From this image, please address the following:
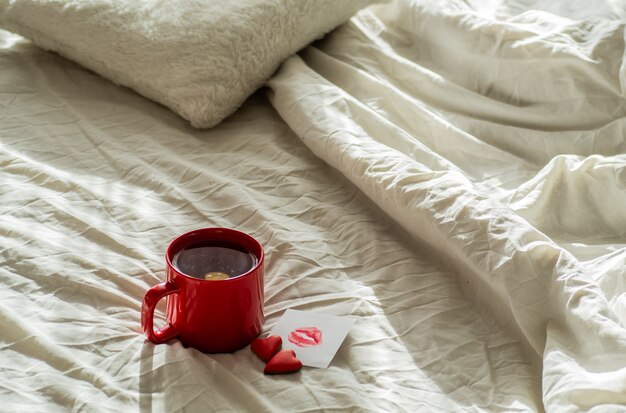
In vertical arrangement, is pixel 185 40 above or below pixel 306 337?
above

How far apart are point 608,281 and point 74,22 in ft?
3.20

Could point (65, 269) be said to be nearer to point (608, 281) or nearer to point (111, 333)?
point (111, 333)

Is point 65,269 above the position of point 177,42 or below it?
below

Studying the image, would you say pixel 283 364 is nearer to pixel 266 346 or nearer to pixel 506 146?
pixel 266 346

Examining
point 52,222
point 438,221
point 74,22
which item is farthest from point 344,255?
point 74,22

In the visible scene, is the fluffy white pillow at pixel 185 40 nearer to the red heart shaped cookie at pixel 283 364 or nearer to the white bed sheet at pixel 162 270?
the white bed sheet at pixel 162 270

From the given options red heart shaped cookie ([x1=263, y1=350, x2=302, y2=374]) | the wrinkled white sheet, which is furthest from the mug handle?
the wrinkled white sheet

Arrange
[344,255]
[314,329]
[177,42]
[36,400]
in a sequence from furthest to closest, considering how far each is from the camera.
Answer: [177,42] < [344,255] < [314,329] < [36,400]

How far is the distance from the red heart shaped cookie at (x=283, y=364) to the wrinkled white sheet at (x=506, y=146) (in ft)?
0.61

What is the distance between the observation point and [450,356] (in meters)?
0.86

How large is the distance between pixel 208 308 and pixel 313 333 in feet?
0.41

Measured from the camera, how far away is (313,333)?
2.89 ft

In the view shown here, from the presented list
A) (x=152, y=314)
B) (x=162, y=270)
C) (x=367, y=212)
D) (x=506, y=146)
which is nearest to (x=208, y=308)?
(x=152, y=314)

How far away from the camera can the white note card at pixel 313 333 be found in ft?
2.81
